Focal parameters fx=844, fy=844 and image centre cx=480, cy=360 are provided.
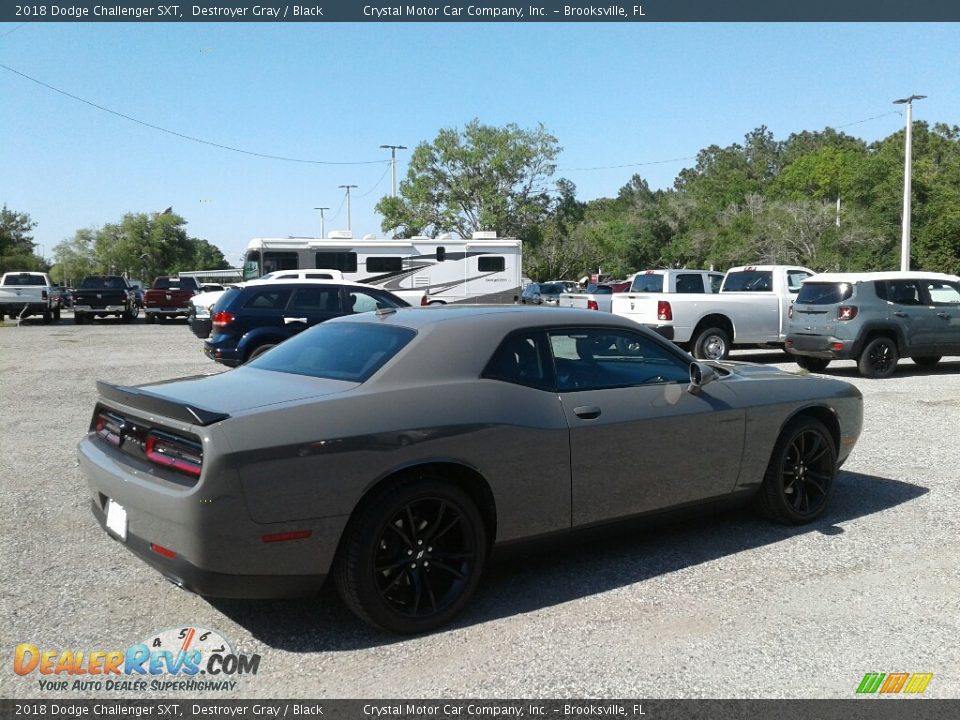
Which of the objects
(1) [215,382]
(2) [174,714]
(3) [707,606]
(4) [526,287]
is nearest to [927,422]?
(3) [707,606]

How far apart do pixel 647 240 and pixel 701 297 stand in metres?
61.8

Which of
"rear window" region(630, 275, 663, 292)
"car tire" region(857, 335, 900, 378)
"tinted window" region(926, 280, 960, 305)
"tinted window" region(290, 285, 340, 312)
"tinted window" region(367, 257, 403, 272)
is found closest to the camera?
"tinted window" region(290, 285, 340, 312)

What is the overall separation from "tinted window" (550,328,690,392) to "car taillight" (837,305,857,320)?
9858mm

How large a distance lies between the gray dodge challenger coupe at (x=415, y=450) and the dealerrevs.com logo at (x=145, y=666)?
0.34 metres

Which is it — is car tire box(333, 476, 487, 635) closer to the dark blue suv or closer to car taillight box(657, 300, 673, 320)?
the dark blue suv

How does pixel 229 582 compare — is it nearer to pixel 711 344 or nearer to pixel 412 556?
pixel 412 556

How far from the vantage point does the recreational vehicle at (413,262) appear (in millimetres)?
26984

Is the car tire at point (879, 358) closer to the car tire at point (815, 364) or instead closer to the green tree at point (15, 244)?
the car tire at point (815, 364)

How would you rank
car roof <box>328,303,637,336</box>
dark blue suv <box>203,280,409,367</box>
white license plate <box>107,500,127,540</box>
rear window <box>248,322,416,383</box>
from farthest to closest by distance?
1. dark blue suv <box>203,280,409,367</box>
2. car roof <box>328,303,637,336</box>
3. rear window <box>248,322,416,383</box>
4. white license plate <box>107,500,127,540</box>

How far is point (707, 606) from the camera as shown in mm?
4312

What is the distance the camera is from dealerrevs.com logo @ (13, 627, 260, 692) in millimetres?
3514

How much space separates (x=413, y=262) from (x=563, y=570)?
2419 centimetres

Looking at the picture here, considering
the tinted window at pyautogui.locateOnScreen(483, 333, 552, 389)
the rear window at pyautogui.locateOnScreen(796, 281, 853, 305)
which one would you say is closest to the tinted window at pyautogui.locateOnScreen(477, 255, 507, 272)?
the rear window at pyautogui.locateOnScreen(796, 281, 853, 305)

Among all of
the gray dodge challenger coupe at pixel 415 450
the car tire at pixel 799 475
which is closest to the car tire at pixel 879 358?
the car tire at pixel 799 475
